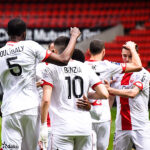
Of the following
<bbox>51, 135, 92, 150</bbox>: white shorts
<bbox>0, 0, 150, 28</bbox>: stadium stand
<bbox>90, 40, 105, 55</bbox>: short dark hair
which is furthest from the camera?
<bbox>0, 0, 150, 28</bbox>: stadium stand

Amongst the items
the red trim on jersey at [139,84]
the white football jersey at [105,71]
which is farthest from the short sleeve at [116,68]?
the red trim on jersey at [139,84]

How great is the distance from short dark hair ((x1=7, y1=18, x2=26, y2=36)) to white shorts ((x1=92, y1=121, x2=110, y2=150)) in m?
1.79

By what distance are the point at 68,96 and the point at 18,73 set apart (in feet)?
1.84

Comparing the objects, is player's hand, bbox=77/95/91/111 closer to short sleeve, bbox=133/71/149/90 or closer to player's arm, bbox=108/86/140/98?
player's arm, bbox=108/86/140/98

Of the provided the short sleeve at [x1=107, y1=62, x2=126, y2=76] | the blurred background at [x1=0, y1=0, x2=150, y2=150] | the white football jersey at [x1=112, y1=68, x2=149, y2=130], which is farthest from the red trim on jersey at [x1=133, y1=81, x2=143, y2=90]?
the blurred background at [x1=0, y1=0, x2=150, y2=150]

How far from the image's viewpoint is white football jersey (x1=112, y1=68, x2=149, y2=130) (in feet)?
17.6

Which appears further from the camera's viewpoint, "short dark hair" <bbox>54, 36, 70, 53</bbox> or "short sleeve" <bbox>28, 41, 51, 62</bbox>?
"short dark hair" <bbox>54, 36, 70, 53</bbox>

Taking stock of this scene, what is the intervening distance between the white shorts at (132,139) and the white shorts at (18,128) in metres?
1.65

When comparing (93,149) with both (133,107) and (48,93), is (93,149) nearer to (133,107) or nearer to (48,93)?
(48,93)

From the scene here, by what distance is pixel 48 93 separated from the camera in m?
4.08

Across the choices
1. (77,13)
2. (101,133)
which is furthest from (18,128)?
(77,13)

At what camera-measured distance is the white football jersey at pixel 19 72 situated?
13.4ft

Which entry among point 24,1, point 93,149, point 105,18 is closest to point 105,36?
point 105,18

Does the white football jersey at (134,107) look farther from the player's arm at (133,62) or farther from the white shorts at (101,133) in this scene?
→ the player's arm at (133,62)
